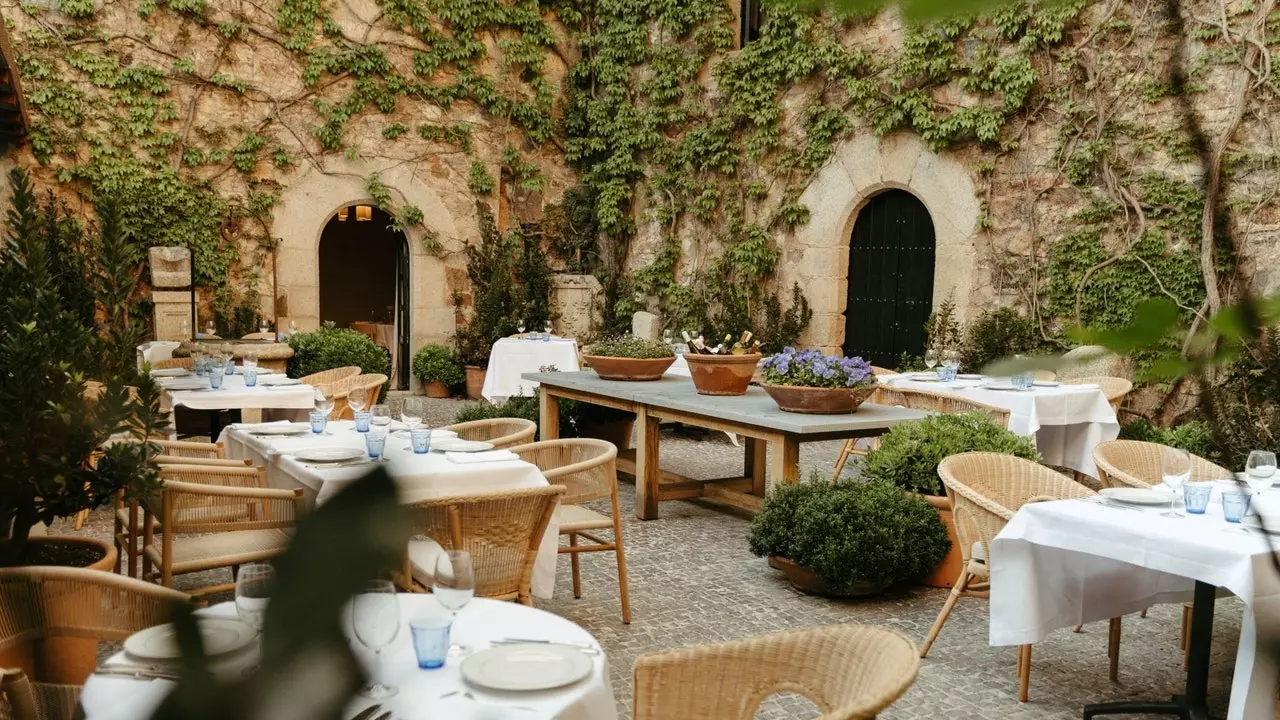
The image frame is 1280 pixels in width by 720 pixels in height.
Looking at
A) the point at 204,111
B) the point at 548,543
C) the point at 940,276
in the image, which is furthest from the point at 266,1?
the point at 548,543

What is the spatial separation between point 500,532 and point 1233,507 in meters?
Answer: 2.32

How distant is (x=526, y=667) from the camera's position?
79.1 inches

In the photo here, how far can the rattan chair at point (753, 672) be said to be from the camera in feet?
7.23

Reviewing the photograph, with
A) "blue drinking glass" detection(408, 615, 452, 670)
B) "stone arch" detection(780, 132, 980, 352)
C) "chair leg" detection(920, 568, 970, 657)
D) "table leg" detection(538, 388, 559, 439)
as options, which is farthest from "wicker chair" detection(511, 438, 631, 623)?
"stone arch" detection(780, 132, 980, 352)

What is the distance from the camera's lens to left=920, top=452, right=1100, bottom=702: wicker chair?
351 cm

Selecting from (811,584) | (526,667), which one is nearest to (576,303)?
(811,584)

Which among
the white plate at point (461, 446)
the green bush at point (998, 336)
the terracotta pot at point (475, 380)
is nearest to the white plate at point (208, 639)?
the white plate at point (461, 446)

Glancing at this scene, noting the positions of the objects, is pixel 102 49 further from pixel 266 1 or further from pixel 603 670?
pixel 603 670

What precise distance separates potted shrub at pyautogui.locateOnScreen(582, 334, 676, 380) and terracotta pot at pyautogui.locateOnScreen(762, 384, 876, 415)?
1.47 m

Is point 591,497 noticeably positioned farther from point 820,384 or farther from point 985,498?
point 820,384

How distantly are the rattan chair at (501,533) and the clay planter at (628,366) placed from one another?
3.11 meters

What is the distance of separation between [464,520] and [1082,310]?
686 centimetres

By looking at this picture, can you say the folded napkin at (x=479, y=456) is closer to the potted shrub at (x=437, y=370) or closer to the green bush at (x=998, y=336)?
the green bush at (x=998, y=336)

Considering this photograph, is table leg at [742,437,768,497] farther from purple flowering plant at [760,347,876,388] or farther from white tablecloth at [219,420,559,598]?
white tablecloth at [219,420,559,598]
